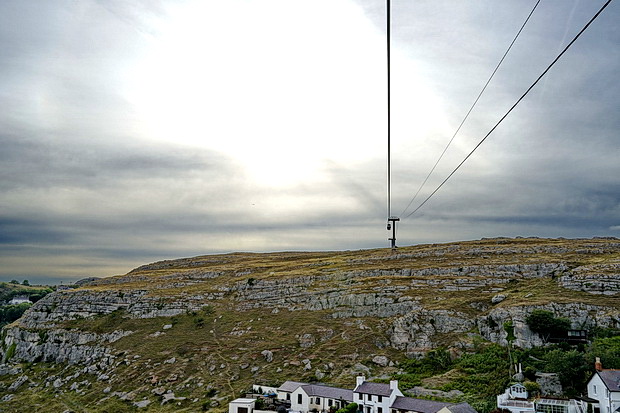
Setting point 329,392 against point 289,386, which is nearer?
point 329,392

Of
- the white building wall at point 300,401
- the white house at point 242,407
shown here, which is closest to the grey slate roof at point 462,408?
the white building wall at point 300,401

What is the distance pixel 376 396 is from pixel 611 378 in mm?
24124

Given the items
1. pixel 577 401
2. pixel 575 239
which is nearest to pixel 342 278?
pixel 577 401

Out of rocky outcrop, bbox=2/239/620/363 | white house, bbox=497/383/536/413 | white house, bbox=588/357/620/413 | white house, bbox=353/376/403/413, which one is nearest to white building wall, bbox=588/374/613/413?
white house, bbox=588/357/620/413

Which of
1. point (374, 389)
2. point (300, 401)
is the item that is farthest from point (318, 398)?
point (374, 389)

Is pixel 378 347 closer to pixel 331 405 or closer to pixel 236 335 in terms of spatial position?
pixel 331 405

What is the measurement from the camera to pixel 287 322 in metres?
86.7

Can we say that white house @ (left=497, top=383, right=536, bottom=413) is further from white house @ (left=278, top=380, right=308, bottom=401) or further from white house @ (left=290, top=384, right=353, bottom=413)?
white house @ (left=278, top=380, right=308, bottom=401)

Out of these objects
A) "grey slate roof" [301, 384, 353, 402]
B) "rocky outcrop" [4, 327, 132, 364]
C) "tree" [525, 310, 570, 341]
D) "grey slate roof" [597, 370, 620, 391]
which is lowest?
"rocky outcrop" [4, 327, 132, 364]

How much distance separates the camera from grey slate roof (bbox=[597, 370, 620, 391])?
43.8 m

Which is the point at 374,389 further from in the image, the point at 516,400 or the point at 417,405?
the point at 516,400

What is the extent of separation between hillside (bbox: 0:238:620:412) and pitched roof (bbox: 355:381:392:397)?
899cm

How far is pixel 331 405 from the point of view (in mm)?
53906

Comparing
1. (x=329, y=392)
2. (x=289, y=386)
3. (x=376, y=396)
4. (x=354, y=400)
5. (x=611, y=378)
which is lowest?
(x=289, y=386)
